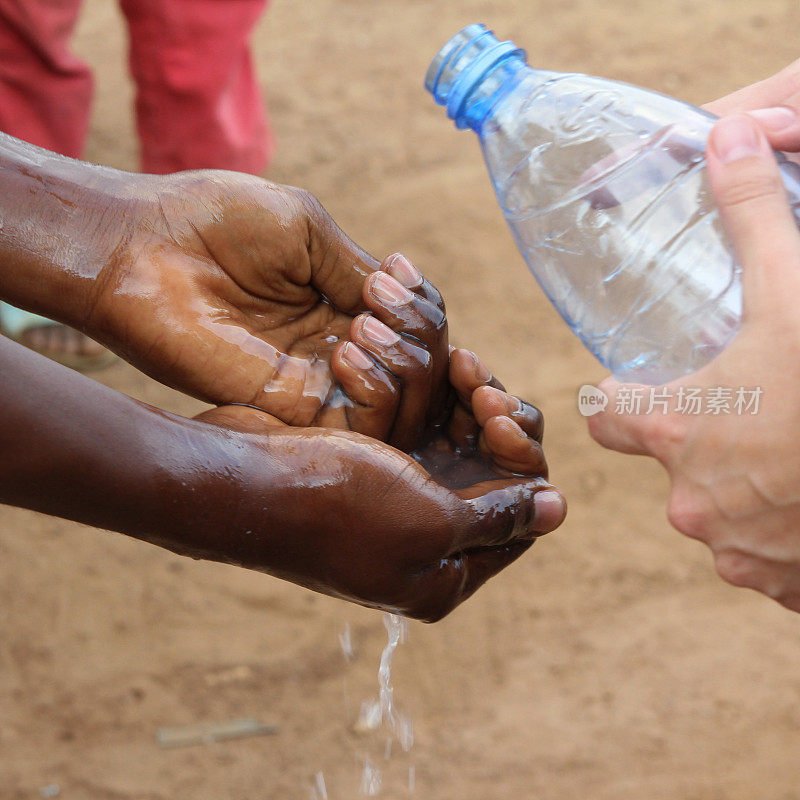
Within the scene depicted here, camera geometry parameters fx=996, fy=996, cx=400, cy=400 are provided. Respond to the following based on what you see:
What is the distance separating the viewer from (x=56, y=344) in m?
3.45

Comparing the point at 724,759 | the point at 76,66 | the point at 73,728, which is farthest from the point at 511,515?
the point at 76,66

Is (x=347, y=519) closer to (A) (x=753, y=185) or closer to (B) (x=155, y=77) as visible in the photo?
(A) (x=753, y=185)

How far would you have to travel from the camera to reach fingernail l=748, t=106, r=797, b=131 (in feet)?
5.49

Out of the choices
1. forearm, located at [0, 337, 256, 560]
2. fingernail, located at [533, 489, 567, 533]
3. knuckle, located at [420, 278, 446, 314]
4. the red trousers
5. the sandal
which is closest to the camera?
forearm, located at [0, 337, 256, 560]

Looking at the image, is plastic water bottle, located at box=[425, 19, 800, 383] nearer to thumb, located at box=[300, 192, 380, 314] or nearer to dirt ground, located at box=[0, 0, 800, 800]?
thumb, located at box=[300, 192, 380, 314]

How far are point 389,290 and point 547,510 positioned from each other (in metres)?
0.48

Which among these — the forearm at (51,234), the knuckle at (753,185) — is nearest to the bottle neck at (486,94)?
the knuckle at (753,185)

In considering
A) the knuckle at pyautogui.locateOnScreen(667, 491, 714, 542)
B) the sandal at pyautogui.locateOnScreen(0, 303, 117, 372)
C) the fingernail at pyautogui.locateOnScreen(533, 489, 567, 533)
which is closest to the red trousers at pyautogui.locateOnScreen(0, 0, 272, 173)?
the sandal at pyautogui.locateOnScreen(0, 303, 117, 372)

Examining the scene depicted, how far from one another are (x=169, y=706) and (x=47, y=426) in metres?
1.43

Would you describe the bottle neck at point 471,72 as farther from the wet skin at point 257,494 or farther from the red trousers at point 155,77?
the red trousers at point 155,77

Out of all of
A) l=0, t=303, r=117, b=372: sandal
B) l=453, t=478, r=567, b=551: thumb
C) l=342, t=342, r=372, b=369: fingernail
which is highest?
l=342, t=342, r=372, b=369: fingernail

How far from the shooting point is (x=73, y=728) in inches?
97.2

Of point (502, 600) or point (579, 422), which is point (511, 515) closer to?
point (502, 600)

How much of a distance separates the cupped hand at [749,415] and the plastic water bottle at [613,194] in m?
0.27
